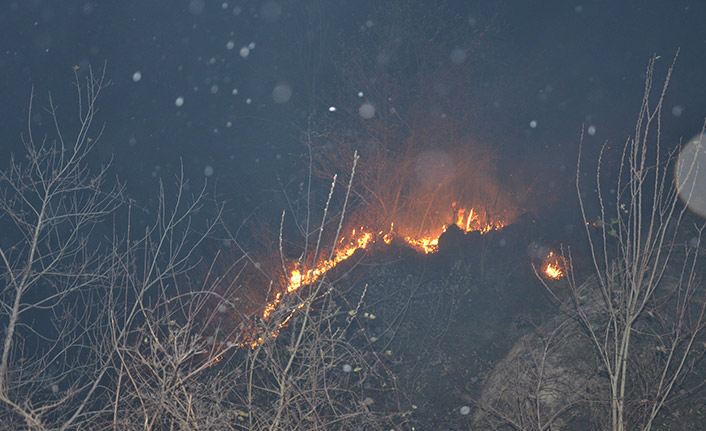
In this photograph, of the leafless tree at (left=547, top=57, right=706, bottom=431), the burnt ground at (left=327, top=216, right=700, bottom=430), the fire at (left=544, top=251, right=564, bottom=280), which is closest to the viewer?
the leafless tree at (left=547, top=57, right=706, bottom=431)

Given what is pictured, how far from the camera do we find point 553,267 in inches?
515

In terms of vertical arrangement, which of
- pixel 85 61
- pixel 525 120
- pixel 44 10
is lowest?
pixel 85 61

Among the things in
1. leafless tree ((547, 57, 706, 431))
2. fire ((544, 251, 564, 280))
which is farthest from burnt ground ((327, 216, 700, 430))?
leafless tree ((547, 57, 706, 431))

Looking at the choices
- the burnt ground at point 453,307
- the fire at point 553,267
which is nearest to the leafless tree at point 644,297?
the fire at point 553,267

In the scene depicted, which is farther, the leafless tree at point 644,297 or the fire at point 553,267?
Result: the fire at point 553,267

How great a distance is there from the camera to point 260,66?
26.2 metres

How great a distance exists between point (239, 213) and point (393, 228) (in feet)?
31.6

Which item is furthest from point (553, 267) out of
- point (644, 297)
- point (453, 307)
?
point (644, 297)

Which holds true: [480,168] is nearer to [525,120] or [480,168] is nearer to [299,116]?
[525,120]

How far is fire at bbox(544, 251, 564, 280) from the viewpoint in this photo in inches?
507

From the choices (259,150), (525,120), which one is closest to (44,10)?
(259,150)

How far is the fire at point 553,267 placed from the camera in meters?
12.9

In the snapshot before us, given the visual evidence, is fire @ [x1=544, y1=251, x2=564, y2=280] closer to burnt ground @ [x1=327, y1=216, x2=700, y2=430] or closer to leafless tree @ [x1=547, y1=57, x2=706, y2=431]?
burnt ground @ [x1=327, y1=216, x2=700, y2=430]

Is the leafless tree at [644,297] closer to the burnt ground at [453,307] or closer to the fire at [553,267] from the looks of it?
the fire at [553,267]
